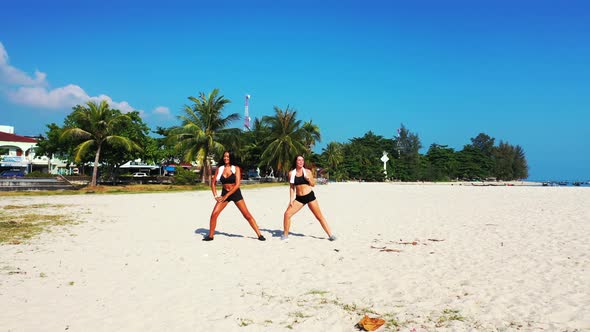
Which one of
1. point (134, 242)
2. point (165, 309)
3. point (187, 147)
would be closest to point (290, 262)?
point (165, 309)

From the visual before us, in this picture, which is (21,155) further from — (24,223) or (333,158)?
(24,223)

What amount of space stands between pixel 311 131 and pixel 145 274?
141ft

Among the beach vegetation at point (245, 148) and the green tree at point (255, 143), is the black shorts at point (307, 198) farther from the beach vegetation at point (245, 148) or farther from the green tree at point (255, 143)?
the green tree at point (255, 143)

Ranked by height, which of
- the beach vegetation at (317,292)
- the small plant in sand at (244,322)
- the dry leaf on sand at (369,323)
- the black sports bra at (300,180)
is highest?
the black sports bra at (300,180)

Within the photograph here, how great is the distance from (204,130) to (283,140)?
9232mm

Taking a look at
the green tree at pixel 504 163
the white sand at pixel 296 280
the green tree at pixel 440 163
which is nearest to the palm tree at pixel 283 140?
the white sand at pixel 296 280

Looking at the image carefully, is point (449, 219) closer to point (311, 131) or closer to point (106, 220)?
point (106, 220)

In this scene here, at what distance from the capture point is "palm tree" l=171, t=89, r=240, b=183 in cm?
3256

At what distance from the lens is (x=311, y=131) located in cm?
4791

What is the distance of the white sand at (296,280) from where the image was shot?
3762 mm

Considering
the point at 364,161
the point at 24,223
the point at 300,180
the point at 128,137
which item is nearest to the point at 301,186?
the point at 300,180

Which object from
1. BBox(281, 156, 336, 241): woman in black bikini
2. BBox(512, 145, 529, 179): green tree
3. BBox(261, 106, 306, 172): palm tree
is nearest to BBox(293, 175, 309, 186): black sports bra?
BBox(281, 156, 336, 241): woman in black bikini

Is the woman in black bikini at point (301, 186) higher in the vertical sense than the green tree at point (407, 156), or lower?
lower

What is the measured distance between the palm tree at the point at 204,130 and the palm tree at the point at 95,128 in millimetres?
4262
